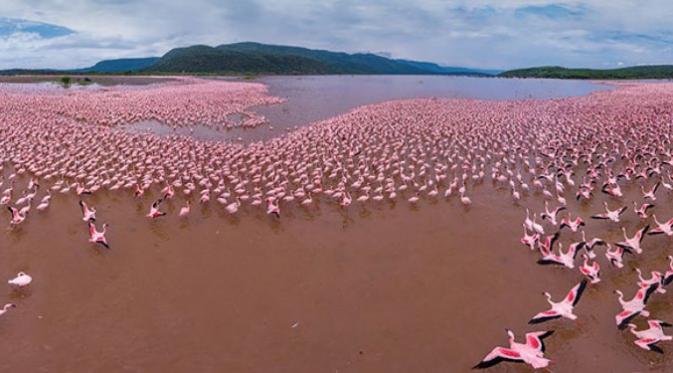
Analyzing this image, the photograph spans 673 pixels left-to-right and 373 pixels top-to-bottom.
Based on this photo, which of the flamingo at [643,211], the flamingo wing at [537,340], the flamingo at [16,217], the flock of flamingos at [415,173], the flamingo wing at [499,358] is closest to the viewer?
the flamingo wing at [499,358]

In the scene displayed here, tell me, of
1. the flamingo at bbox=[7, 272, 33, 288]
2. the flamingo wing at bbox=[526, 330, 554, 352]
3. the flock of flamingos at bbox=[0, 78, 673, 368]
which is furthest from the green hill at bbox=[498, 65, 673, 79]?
the flamingo at bbox=[7, 272, 33, 288]

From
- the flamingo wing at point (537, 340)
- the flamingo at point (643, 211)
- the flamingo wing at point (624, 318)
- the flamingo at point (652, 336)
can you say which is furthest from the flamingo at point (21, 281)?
the flamingo at point (643, 211)

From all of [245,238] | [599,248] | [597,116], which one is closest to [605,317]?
[599,248]

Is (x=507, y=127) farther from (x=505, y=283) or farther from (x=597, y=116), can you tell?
(x=505, y=283)

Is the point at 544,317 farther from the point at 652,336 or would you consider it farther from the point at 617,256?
the point at 617,256

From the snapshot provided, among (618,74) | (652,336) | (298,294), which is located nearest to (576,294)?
(652,336)

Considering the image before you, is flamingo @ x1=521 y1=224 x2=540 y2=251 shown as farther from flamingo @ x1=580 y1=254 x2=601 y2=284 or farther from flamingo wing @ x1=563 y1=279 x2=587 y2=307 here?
flamingo wing @ x1=563 y1=279 x2=587 y2=307

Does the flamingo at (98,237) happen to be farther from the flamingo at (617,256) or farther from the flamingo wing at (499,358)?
the flamingo at (617,256)
